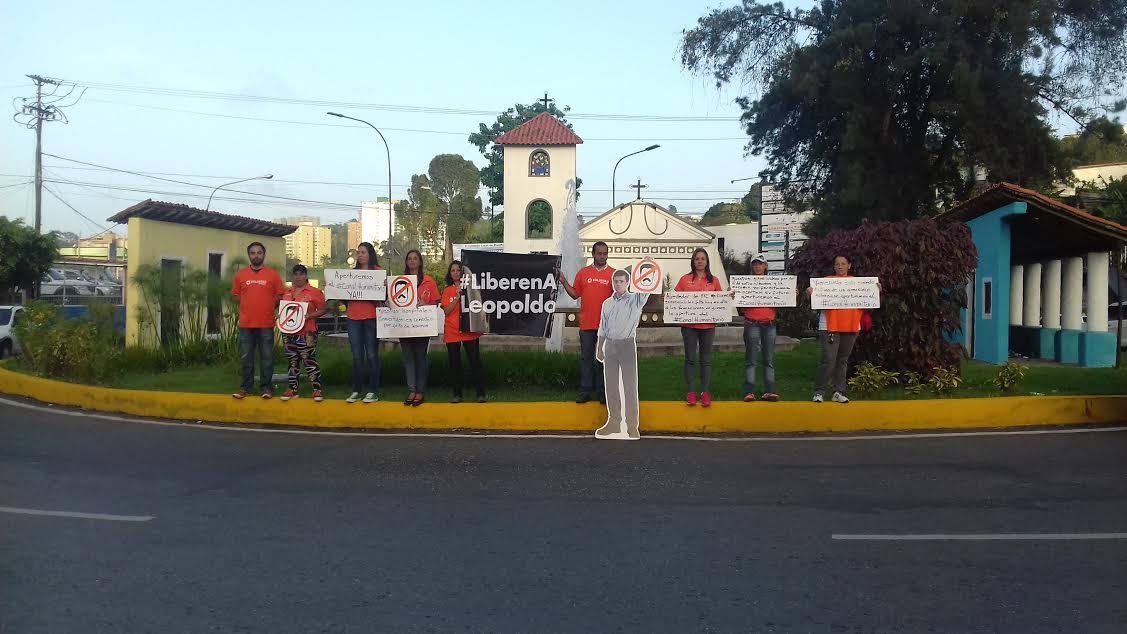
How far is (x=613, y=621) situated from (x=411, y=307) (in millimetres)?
7039

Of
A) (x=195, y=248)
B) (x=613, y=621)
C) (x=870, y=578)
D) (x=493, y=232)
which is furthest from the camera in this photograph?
(x=493, y=232)

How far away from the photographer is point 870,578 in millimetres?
5168

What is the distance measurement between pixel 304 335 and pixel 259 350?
20.6 inches

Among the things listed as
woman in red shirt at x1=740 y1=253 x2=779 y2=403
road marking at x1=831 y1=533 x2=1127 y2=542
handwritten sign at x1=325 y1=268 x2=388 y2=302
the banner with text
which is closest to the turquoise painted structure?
woman in red shirt at x1=740 y1=253 x2=779 y2=403

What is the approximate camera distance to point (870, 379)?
1188 cm

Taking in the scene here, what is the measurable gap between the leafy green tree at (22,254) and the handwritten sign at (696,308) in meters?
34.3

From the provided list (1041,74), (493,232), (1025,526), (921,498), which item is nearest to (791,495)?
(921,498)

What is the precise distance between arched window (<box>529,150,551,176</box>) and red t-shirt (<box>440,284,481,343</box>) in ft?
108

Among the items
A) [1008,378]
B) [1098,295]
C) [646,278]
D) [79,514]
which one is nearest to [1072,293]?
[1098,295]

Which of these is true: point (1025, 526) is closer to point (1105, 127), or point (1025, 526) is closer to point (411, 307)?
point (411, 307)

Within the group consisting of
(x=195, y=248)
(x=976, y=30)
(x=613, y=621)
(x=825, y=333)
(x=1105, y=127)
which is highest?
(x=976, y=30)

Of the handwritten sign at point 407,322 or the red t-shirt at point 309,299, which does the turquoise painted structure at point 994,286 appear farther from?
the red t-shirt at point 309,299

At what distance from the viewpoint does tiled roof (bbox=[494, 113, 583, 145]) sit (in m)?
43.2

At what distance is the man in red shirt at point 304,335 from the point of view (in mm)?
11250
